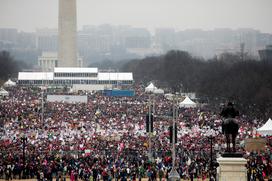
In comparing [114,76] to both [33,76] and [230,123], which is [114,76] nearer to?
[33,76]

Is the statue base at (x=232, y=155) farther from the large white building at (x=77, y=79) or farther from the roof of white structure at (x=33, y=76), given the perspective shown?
the roof of white structure at (x=33, y=76)

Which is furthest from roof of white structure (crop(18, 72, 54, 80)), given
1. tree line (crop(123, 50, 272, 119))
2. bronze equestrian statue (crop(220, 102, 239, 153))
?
bronze equestrian statue (crop(220, 102, 239, 153))

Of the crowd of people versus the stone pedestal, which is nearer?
the stone pedestal

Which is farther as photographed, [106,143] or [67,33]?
[67,33]

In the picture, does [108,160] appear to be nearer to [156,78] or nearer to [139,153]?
[139,153]

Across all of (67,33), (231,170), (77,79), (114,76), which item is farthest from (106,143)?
(67,33)

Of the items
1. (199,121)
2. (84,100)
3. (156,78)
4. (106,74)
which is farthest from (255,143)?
(156,78)

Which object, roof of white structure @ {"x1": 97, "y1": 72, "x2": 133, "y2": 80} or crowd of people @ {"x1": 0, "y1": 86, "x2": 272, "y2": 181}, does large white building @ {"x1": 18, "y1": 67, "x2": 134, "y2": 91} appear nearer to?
roof of white structure @ {"x1": 97, "y1": 72, "x2": 133, "y2": 80}
